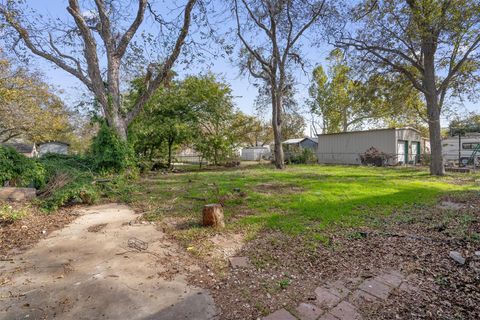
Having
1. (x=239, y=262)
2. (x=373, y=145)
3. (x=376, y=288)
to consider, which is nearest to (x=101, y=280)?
(x=239, y=262)

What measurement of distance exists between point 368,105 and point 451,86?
3.65 metres

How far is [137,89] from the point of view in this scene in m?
14.6

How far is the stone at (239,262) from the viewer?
2.99m

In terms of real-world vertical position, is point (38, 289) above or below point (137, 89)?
below

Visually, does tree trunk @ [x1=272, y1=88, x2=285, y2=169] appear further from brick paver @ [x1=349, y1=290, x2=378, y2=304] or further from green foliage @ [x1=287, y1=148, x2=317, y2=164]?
brick paver @ [x1=349, y1=290, x2=378, y2=304]

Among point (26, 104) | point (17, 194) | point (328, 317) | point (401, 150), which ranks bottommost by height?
point (328, 317)

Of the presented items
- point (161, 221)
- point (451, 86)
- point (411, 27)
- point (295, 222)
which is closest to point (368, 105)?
point (451, 86)

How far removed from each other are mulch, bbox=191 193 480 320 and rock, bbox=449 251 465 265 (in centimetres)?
5

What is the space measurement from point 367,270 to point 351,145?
17.3 m

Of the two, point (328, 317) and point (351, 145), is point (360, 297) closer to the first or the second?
point (328, 317)

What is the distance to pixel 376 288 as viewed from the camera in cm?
246

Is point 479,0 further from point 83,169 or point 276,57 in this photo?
point 83,169

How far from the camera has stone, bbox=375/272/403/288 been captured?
2533 millimetres

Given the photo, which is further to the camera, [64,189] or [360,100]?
[360,100]
